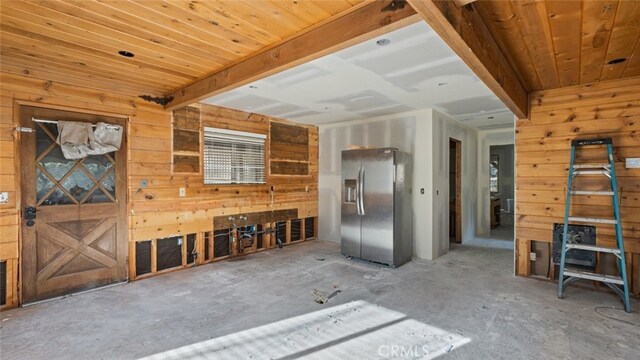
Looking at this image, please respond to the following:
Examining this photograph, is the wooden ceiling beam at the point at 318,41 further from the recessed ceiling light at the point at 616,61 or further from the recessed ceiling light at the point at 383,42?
the recessed ceiling light at the point at 616,61

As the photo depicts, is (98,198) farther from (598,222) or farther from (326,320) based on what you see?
(598,222)

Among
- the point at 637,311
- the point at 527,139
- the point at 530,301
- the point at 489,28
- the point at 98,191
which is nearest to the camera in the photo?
the point at 489,28

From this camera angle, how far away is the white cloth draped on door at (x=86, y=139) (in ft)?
11.2

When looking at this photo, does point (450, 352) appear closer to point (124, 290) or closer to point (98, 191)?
point (124, 290)

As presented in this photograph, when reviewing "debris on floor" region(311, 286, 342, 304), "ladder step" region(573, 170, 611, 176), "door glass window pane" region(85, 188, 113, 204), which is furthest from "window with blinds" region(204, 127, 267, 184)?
"ladder step" region(573, 170, 611, 176)

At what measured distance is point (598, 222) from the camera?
11.1ft

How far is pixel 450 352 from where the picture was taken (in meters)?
2.31

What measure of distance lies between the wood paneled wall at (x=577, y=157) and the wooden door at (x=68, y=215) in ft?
17.6

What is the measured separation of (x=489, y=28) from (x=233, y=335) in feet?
10.6

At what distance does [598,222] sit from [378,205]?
2.59 meters

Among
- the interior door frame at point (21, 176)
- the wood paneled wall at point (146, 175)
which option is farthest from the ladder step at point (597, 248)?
the interior door frame at point (21, 176)

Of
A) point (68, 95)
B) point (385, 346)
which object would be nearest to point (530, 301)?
point (385, 346)

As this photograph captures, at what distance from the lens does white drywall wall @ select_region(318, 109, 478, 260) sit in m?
4.96

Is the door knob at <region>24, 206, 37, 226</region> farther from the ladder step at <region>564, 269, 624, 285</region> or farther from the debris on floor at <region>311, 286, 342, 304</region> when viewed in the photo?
the ladder step at <region>564, 269, 624, 285</region>
